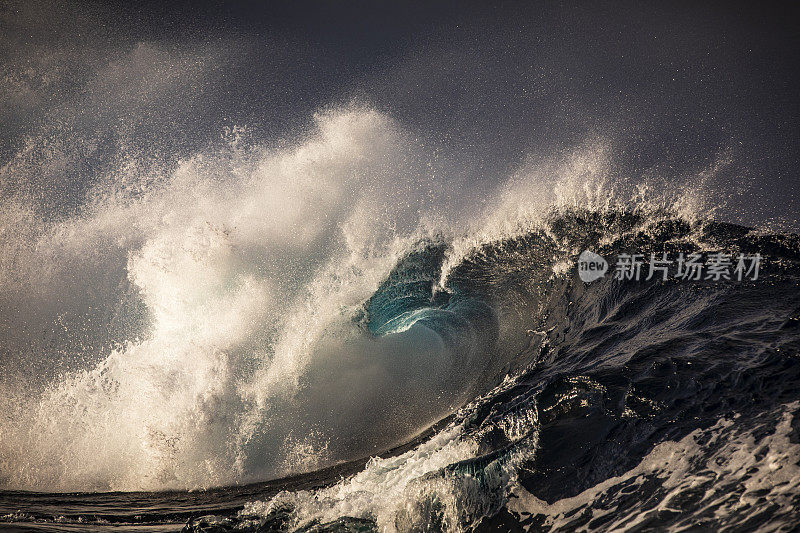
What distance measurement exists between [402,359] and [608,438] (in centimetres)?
468

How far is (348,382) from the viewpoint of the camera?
23.1 ft

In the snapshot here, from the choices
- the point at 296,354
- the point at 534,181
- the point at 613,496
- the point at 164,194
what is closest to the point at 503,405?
the point at 613,496

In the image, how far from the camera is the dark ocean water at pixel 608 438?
8.86 feet

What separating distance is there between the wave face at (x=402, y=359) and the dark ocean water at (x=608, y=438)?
2cm

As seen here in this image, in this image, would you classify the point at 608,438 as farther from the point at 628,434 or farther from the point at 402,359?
the point at 402,359

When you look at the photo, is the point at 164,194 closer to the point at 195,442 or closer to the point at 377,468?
the point at 195,442

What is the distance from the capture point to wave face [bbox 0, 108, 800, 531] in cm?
311

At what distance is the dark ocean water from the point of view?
8.86ft

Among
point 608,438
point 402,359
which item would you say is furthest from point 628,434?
point 402,359

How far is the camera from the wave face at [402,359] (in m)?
3.11

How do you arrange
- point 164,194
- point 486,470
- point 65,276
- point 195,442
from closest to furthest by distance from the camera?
point 486,470 → point 195,442 → point 164,194 → point 65,276

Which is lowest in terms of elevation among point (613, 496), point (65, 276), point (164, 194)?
point (613, 496)

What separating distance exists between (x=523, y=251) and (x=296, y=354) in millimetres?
4486

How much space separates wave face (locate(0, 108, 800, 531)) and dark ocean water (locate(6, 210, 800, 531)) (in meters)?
0.02
